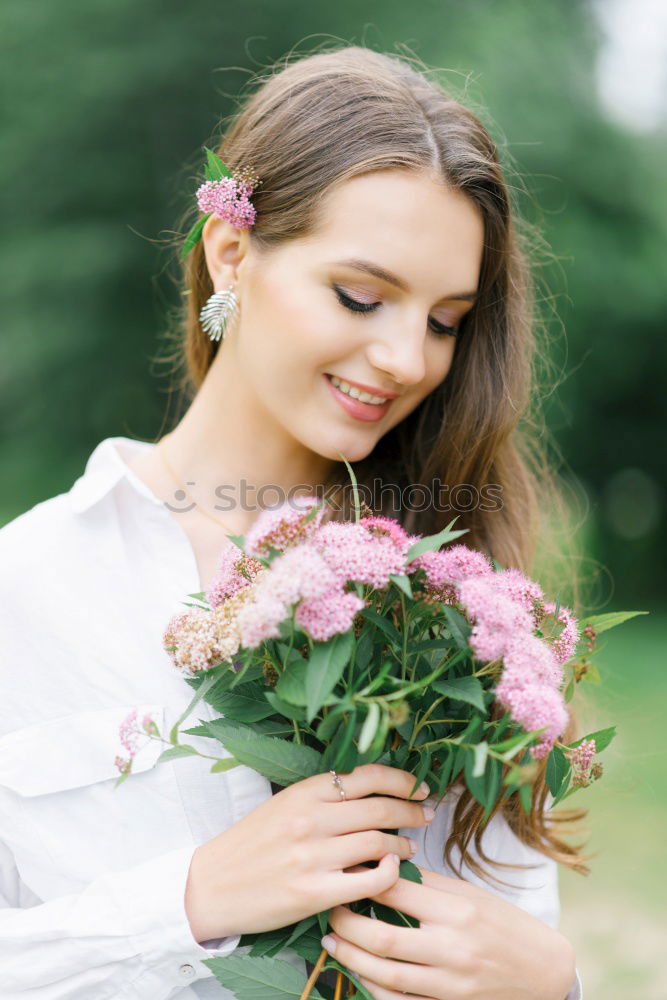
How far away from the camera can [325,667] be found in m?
1.25

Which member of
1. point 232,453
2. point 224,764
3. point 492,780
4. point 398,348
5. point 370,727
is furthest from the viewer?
point 232,453

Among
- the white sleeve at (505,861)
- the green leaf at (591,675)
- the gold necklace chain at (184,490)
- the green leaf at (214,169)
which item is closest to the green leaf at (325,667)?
the green leaf at (591,675)

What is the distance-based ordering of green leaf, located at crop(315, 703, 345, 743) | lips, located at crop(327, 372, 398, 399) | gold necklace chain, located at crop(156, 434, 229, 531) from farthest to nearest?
gold necklace chain, located at crop(156, 434, 229, 531) < lips, located at crop(327, 372, 398, 399) < green leaf, located at crop(315, 703, 345, 743)

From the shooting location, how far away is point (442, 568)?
1430 millimetres

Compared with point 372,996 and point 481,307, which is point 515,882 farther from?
point 481,307

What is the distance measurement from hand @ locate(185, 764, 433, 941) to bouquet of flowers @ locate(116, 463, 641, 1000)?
40 mm

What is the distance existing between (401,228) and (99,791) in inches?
47.4

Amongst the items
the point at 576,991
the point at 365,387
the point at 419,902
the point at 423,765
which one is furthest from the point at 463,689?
the point at 576,991

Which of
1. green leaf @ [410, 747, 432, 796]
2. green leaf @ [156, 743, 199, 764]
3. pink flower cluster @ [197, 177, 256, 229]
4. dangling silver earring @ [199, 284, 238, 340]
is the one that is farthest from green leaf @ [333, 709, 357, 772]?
pink flower cluster @ [197, 177, 256, 229]

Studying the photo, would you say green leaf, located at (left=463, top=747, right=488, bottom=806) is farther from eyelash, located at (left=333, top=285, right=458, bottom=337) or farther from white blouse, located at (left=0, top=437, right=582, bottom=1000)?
eyelash, located at (left=333, top=285, right=458, bottom=337)

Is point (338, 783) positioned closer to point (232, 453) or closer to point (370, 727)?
point (370, 727)

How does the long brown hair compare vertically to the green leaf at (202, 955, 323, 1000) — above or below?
above

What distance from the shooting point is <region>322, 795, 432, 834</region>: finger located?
4.82ft

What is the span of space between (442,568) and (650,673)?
22.8 ft
